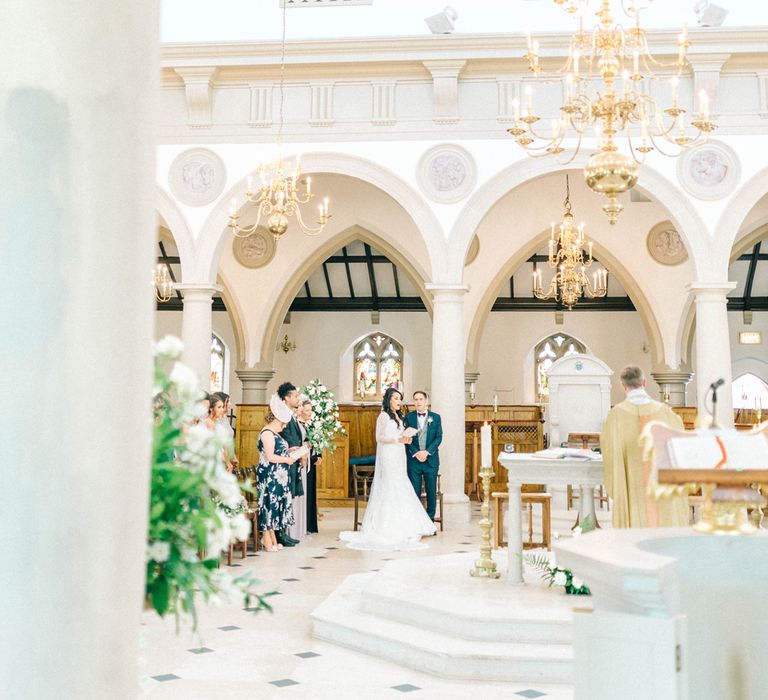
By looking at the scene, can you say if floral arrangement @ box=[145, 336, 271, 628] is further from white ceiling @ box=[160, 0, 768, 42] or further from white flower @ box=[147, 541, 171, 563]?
white ceiling @ box=[160, 0, 768, 42]

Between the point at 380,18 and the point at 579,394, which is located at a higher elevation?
the point at 380,18

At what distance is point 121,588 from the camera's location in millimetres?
1688

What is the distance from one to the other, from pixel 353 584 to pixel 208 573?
16.1 feet

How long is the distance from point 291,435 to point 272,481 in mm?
568

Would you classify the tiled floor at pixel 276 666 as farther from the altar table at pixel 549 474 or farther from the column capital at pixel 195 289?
the column capital at pixel 195 289

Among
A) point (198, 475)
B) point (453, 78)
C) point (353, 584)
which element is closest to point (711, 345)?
point (453, 78)

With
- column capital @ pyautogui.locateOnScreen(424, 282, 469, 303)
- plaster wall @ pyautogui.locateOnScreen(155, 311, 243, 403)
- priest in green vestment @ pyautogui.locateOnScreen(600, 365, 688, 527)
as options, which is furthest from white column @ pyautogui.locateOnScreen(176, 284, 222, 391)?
plaster wall @ pyautogui.locateOnScreen(155, 311, 243, 403)

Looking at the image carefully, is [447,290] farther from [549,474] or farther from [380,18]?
[549,474]

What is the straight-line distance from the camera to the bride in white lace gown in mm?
8961

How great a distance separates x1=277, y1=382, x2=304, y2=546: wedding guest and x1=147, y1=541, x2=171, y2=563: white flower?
6611mm

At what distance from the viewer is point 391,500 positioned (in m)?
9.06

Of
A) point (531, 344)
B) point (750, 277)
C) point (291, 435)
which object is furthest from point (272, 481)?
point (750, 277)

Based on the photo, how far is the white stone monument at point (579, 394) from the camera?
501 inches

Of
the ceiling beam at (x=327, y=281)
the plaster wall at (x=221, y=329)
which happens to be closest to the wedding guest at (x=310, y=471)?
the ceiling beam at (x=327, y=281)
